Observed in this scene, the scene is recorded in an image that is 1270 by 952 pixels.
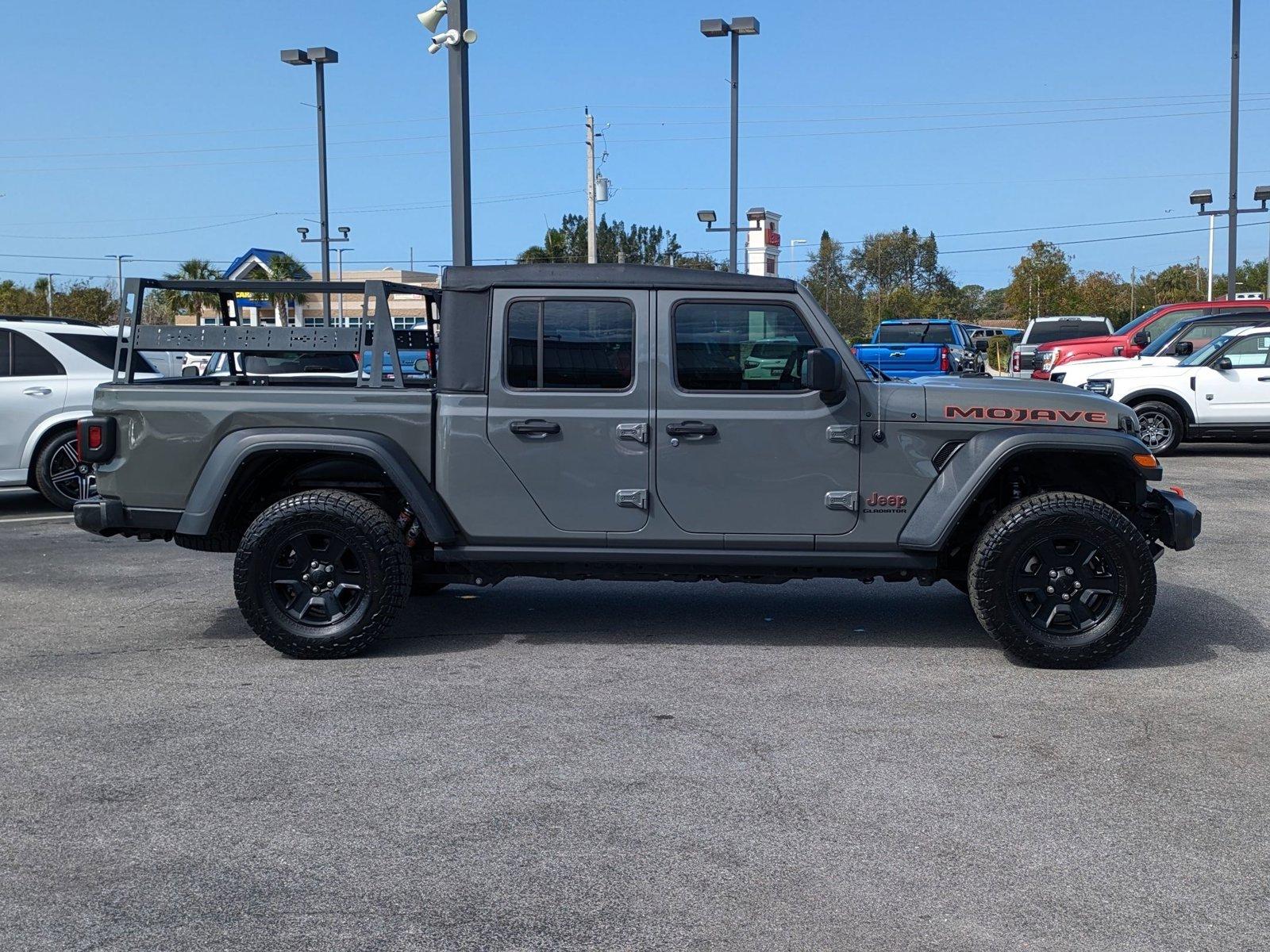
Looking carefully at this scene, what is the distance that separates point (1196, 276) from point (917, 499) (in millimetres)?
83891

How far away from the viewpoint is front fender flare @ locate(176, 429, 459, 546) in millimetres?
6332

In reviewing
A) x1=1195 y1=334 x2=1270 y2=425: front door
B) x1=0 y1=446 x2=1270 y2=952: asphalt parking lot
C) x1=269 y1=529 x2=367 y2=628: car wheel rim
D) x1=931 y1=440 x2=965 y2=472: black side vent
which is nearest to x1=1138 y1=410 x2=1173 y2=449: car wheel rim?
x1=1195 y1=334 x2=1270 y2=425: front door

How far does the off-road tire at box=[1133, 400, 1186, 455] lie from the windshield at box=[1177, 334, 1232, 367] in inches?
23.4

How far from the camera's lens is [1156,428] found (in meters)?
16.3

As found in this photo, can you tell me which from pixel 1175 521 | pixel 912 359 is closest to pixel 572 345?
pixel 1175 521

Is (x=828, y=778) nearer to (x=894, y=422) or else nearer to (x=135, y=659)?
(x=894, y=422)

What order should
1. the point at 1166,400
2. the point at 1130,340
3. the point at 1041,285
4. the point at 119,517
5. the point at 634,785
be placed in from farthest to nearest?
1. the point at 1041,285
2. the point at 1130,340
3. the point at 1166,400
4. the point at 119,517
5. the point at 634,785

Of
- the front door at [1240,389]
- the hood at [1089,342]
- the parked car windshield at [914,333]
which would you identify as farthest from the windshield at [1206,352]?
the parked car windshield at [914,333]

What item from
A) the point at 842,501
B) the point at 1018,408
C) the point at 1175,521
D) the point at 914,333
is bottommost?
the point at 1175,521

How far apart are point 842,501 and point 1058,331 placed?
23.4 m

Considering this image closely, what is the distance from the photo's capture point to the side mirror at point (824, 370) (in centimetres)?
612

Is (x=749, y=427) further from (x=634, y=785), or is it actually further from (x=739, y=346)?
(x=634, y=785)

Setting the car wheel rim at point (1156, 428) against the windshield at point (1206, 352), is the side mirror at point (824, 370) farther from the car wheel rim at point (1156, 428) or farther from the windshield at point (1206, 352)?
the windshield at point (1206, 352)

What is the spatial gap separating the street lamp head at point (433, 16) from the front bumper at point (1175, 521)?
8673mm
